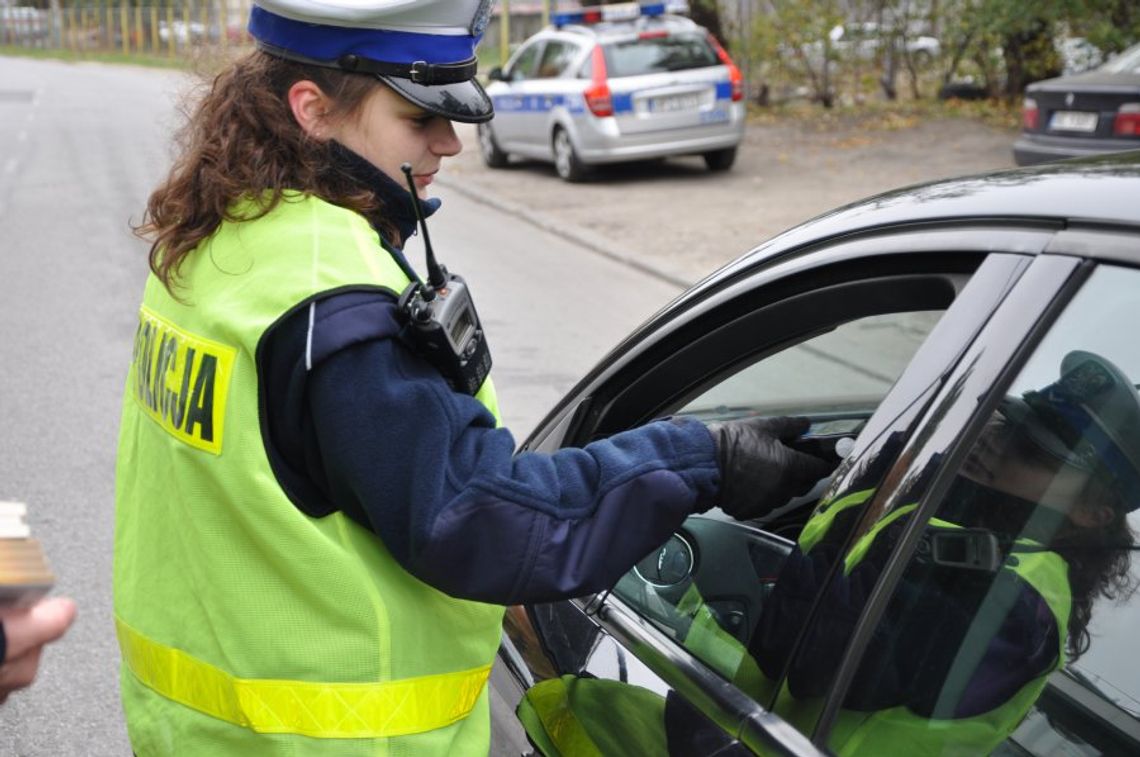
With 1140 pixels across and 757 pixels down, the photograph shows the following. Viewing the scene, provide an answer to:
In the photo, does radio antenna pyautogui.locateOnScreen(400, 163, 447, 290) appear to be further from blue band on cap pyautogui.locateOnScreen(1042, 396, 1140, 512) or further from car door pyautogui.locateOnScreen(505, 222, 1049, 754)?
blue band on cap pyautogui.locateOnScreen(1042, 396, 1140, 512)

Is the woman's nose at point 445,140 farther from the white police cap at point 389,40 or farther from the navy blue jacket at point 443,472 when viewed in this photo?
the navy blue jacket at point 443,472

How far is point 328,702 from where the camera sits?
5.07 feet

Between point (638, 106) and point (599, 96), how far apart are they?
0.40 m

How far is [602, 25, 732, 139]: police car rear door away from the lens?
13727 millimetres

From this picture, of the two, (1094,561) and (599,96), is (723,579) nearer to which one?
(1094,561)

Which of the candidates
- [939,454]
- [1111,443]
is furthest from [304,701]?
[1111,443]

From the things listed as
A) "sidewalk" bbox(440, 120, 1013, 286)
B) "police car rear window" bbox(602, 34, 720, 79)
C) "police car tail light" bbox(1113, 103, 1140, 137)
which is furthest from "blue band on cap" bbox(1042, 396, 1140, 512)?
"police car rear window" bbox(602, 34, 720, 79)

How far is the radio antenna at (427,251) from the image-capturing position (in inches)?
63.6

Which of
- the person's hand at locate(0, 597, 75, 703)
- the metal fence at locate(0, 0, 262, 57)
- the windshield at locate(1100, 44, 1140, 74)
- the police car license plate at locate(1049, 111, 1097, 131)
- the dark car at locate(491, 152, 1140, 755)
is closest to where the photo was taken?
the person's hand at locate(0, 597, 75, 703)

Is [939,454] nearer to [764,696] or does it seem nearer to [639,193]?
[764,696]

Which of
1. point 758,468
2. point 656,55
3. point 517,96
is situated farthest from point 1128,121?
A: point 758,468

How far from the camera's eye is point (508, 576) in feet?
5.05

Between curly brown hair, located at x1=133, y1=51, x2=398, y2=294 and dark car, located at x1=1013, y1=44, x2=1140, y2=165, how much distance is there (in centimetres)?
906

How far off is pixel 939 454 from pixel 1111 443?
169mm
